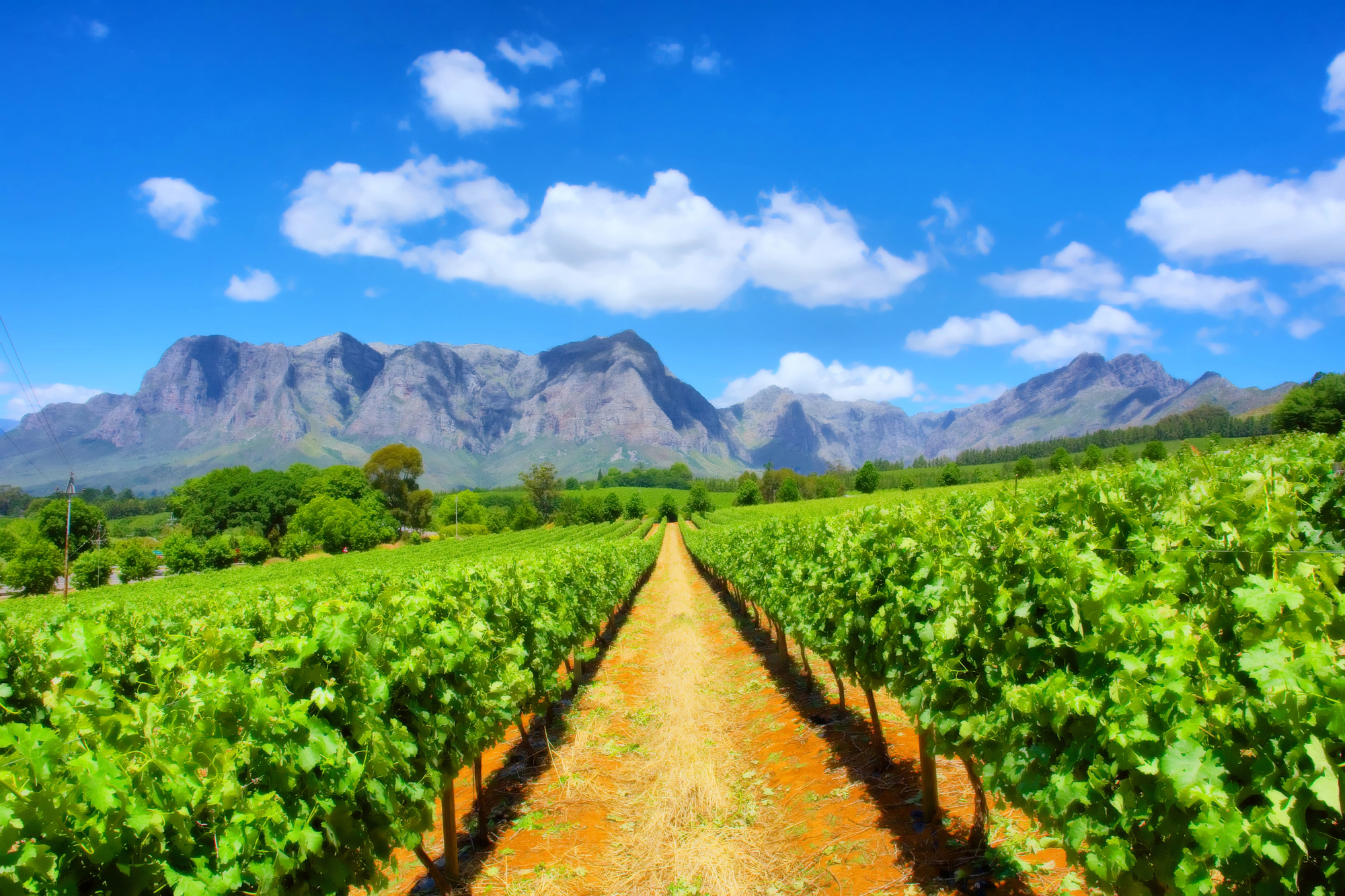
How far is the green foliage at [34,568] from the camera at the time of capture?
52.5 metres

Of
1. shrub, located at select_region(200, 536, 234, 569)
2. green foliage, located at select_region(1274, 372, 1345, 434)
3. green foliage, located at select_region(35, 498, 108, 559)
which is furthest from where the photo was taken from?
shrub, located at select_region(200, 536, 234, 569)

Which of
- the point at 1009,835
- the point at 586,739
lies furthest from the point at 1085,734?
the point at 586,739

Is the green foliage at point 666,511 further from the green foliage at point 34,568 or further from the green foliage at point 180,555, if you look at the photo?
the green foliage at point 34,568

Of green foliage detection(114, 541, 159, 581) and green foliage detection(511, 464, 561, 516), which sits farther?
green foliage detection(511, 464, 561, 516)

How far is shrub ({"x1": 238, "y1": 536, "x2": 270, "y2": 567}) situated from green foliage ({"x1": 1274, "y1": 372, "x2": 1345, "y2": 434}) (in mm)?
98654

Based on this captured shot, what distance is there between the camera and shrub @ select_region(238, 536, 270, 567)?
6925 cm

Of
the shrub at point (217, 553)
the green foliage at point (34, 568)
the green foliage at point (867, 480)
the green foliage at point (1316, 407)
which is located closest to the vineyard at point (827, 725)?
the green foliage at point (1316, 407)

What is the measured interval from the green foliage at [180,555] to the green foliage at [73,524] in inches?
286

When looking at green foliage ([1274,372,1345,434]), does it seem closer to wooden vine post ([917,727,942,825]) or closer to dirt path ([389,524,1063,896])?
dirt path ([389,524,1063,896])

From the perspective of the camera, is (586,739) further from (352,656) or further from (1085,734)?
(1085,734)

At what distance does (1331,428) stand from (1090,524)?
6732 centimetres

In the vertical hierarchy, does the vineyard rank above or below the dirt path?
above

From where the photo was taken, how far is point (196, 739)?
296 centimetres

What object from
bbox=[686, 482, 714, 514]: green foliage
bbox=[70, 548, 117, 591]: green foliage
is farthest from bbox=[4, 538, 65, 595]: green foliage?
bbox=[686, 482, 714, 514]: green foliage
